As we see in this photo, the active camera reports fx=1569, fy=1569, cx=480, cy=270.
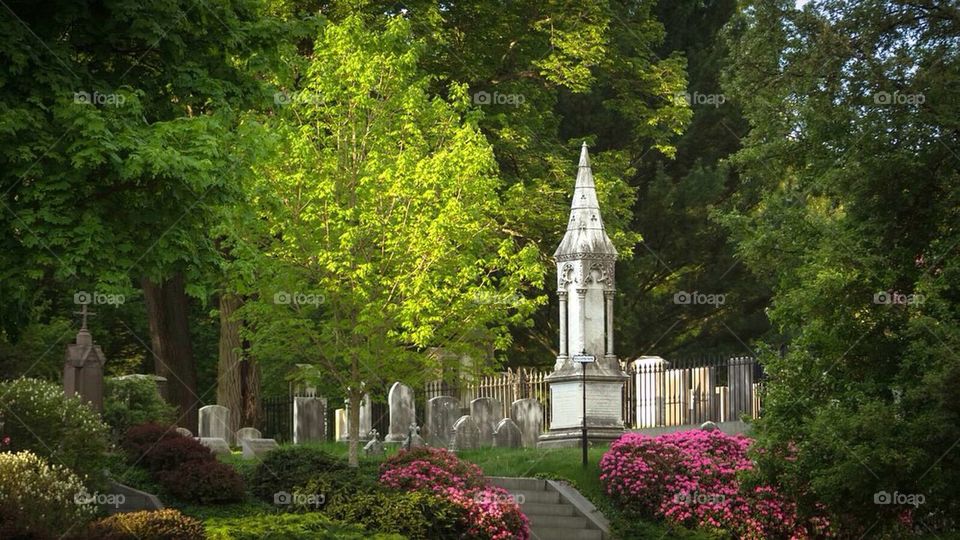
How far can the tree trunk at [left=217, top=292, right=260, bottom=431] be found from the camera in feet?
117

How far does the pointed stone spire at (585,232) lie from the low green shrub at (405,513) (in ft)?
28.2

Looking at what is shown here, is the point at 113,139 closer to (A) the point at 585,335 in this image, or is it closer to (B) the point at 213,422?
(A) the point at 585,335

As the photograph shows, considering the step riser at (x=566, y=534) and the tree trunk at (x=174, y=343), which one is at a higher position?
the tree trunk at (x=174, y=343)

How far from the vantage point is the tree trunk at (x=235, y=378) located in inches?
1404

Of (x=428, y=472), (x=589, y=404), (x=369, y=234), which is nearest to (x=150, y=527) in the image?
(x=428, y=472)

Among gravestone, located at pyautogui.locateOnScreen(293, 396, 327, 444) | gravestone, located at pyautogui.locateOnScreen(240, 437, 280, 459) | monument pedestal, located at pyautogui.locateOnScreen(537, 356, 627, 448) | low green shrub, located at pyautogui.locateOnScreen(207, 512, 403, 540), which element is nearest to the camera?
low green shrub, located at pyautogui.locateOnScreen(207, 512, 403, 540)

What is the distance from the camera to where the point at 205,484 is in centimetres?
2439

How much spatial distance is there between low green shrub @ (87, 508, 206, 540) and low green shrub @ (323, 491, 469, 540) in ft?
11.3

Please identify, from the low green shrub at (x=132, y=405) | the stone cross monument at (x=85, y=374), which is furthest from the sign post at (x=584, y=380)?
the stone cross monument at (x=85, y=374)

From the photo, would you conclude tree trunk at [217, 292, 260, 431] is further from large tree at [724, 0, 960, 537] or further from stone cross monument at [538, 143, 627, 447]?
large tree at [724, 0, 960, 537]

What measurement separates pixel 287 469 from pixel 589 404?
24.5ft

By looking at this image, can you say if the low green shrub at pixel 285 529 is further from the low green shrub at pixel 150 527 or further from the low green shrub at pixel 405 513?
the low green shrub at pixel 405 513

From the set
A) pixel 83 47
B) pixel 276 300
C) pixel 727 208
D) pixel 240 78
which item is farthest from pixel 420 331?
pixel 727 208

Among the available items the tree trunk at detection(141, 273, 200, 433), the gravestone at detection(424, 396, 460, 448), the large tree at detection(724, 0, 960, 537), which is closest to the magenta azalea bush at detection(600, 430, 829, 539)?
the large tree at detection(724, 0, 960, 537)
